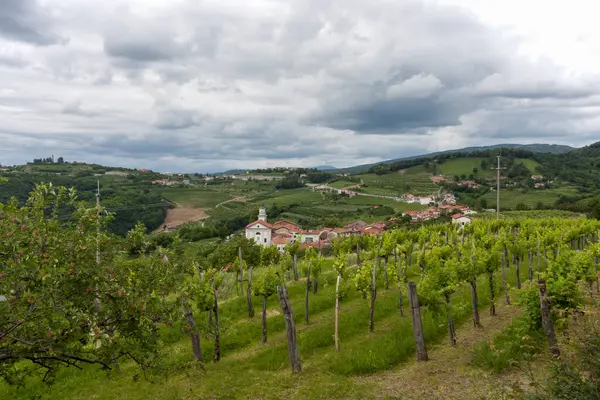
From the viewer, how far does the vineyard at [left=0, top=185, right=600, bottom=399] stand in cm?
543

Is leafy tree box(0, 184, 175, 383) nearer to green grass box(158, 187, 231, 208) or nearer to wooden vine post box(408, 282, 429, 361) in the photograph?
wooden vine post box(408, 282, 429, 361)

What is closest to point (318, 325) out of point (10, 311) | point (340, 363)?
point (340, 363)

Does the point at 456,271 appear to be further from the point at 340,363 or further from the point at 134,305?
the point at 134,305

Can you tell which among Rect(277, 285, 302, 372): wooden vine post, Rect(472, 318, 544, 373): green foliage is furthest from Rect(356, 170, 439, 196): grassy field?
Rect(277, 285, 302, 372): wooden vine post

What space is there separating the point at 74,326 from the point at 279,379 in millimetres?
7830

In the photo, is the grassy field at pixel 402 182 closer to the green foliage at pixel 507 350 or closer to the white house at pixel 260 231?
the white house at pixel 260 231

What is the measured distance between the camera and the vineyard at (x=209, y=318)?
5434 mm

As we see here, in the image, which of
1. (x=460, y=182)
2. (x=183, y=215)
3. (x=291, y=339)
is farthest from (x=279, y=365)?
(x=460, y=182)

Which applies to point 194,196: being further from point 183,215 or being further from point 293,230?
point 293,230

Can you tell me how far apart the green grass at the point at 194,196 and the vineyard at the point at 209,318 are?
10020 centimetres

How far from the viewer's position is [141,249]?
25.4 feet

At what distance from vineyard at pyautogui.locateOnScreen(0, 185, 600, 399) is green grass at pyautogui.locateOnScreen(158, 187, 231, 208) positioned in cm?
10020

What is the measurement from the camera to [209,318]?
1488 centimetres

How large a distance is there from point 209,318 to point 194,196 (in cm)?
12095
